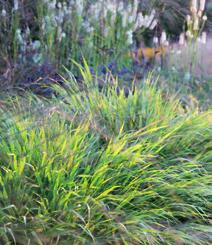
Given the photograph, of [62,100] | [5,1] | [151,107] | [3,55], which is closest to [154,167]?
[151,107]

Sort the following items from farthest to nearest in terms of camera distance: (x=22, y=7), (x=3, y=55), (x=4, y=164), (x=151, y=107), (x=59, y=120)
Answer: (x=22, y=7) → (x=3, y=55) → (x=151, y=107) → (x=59, y=120) → (x=4, y=164)

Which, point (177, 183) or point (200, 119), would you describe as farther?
point (200, 119)

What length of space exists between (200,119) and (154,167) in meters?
0.80

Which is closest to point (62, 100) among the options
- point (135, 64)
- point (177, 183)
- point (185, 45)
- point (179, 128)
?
point (179, 128)

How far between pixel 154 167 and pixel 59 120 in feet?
2.63

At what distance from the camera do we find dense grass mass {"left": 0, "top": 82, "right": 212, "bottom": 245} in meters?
3.60

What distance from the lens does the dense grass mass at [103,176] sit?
3.60 m

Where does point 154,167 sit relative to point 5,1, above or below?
below

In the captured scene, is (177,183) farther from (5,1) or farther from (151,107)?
(5,1)

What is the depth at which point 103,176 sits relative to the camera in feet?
12.7

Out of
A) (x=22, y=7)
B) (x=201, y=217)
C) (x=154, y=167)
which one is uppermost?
(x=22, y=7)

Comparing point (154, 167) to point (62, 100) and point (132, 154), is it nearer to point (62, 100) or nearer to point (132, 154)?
point (132, 154)

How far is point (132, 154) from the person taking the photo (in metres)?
4.02

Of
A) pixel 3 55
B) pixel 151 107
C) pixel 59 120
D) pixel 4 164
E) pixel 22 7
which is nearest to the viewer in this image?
pixel 4 164
